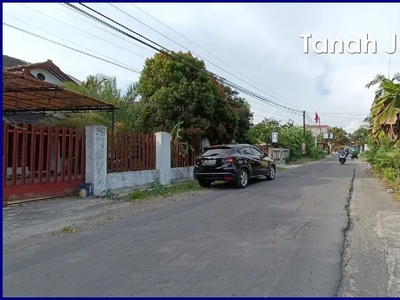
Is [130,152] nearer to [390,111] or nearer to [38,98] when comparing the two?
[38,98]

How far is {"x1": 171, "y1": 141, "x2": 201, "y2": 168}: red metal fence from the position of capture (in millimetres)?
15631

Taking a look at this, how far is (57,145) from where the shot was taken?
10055 mm

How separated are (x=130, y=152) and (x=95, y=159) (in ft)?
6.72

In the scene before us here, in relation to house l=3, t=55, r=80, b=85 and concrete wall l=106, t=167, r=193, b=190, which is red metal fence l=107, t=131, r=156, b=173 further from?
house l=3, t=55, r=80, b=85

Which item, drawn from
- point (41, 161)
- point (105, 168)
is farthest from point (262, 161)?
point (41, 161)

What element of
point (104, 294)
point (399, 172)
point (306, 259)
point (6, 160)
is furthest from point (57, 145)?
point (399, 172)

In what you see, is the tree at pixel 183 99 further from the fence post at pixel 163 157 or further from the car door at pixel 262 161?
the car door at pixel 262 161

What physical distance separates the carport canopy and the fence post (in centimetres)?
256

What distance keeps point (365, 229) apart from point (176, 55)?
11650 mm

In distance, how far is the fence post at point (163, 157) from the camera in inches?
559

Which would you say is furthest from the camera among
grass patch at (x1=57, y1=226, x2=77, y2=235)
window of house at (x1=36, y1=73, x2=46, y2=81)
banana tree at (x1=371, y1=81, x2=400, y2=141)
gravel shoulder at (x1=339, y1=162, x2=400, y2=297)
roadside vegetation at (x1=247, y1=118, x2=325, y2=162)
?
roadside vegetation at (x1=247, y1=118, x2=325, y2=162)

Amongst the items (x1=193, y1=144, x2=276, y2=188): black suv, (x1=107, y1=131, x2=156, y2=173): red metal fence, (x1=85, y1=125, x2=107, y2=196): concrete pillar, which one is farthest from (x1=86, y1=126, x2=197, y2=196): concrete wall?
(x1=193, y1=144, x2=276, y2=188): black suv

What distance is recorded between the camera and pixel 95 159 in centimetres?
1095

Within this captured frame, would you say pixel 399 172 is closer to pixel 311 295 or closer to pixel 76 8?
pixel 311 295
